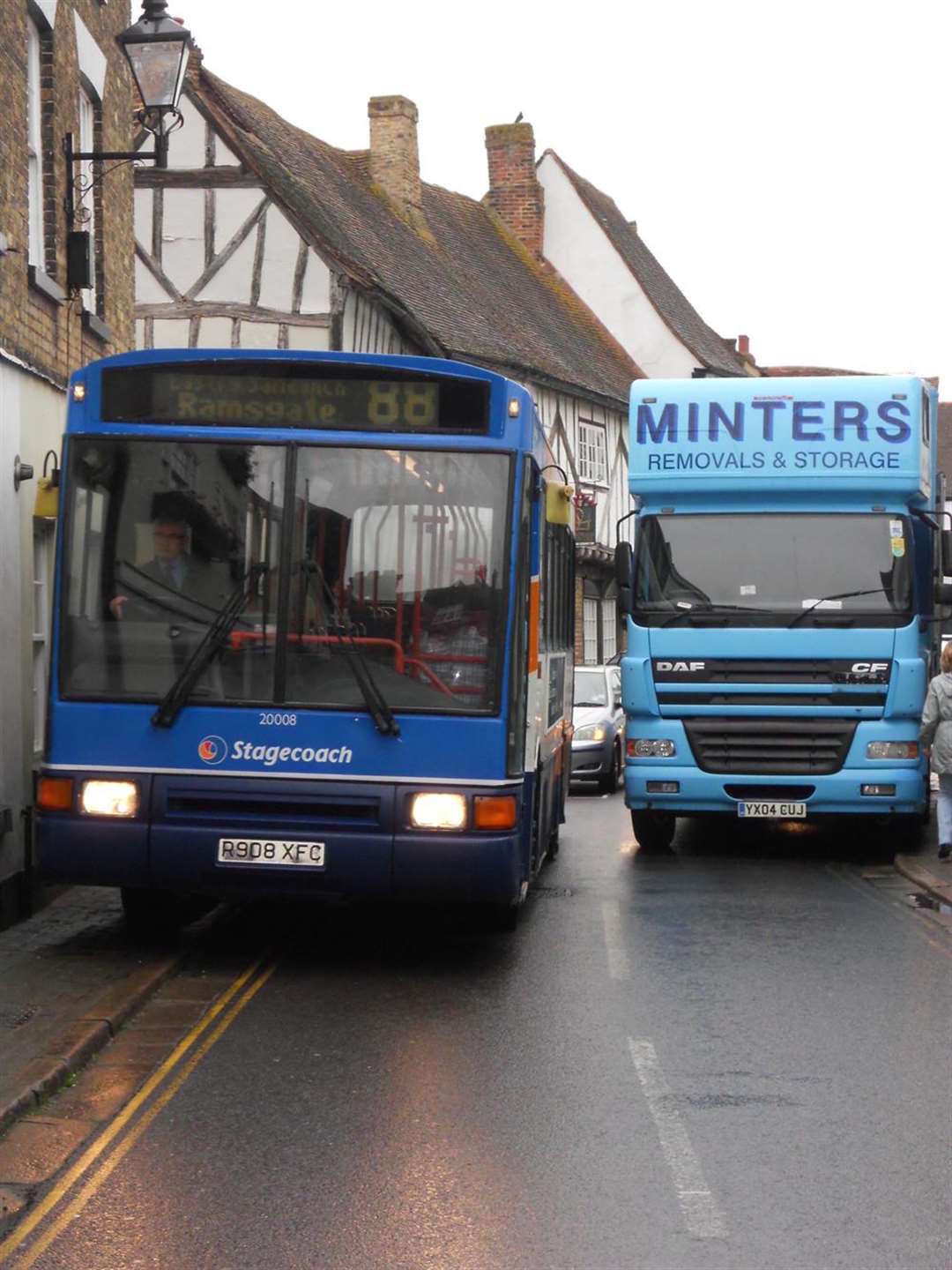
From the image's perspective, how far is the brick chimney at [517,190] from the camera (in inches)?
1852

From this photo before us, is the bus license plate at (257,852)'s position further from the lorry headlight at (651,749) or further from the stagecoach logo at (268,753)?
the lorry headlight at (651,749)

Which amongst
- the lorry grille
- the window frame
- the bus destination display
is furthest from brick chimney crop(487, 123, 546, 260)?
the bus destination display

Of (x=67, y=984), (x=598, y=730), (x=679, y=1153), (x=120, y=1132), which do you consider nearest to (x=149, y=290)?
(x=598, y=730)

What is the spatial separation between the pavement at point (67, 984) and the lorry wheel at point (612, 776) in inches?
431

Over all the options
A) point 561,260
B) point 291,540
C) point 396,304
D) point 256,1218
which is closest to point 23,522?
point 291,540

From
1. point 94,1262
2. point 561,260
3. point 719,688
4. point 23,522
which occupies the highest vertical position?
point 561,260

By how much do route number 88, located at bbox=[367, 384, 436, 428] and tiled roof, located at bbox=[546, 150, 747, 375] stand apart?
39.2 m

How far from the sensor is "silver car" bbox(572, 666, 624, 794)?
22.9 m

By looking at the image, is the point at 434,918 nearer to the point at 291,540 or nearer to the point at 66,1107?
the point at 291,540

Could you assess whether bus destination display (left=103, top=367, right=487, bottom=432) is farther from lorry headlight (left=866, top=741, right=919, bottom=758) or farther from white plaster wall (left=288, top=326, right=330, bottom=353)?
white plaster wall (left=288, top=326, right=330, bottom=353)

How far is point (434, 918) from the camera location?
1138 centimetres

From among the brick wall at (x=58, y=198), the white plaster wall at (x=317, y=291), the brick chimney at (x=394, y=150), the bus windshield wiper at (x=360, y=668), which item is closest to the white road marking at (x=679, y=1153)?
the bus windshield wiper at (x=360, y=668)

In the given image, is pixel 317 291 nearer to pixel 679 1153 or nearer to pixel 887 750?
pixel 887 750

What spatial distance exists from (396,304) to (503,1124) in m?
22.9
